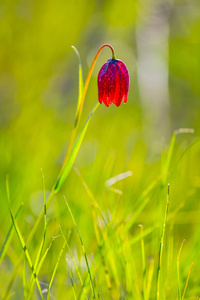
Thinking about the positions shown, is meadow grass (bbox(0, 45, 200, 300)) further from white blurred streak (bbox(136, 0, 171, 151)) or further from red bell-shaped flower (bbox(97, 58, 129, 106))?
white blurred streak (bbox(136, 0, 171, 151))

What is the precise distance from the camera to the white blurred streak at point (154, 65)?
2.28 metres

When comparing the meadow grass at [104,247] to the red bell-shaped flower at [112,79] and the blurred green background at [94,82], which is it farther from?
the blurred green background at [94,82]

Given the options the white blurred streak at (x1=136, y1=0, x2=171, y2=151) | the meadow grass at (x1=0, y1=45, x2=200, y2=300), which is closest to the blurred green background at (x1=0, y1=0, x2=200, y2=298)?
the white blurred streak at (x1=136, y1=0, x2=171, y2=151)

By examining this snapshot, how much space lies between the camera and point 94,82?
2844 millimetres

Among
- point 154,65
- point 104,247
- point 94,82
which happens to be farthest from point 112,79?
point 94,82

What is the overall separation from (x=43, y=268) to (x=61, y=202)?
0.37 m

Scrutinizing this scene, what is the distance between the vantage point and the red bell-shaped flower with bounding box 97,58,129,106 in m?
1.03

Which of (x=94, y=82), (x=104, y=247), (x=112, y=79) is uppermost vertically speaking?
(x=94, y=82)

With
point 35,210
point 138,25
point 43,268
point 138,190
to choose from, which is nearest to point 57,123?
point 138,25

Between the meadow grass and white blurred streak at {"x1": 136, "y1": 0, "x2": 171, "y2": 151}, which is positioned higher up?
white blurred streak at {"x1": 136, "y1": 0, "x2": 171, "y2": 151}

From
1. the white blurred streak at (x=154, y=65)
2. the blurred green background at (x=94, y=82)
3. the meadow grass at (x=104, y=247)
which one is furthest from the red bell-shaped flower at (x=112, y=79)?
the white blurred streak at (x=154, y=65)

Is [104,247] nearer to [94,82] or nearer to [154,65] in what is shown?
[154,65]

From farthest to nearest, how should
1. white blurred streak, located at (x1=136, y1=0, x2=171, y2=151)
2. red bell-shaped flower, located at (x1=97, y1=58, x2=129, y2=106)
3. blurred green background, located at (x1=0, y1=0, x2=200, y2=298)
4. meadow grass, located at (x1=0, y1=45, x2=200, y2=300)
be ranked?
white blurred streak, located at (x1=136, y1=0, x2=171, y2=151) < blurred green background, located at (x1=0, y1=0, x2=200, y2=298) < red bell-shaped flower, located at (x1=97, y1=58, x2=129, y2=106) < meadow grass, located at (x1=0, y1=45, x2=200, y2=300)

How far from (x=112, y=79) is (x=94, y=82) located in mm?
1837
